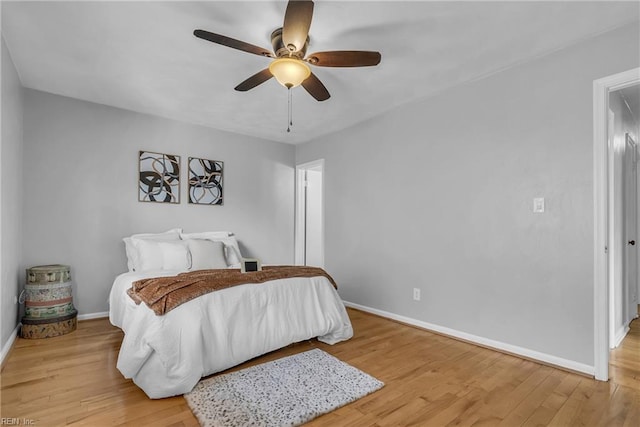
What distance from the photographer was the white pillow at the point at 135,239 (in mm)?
3637

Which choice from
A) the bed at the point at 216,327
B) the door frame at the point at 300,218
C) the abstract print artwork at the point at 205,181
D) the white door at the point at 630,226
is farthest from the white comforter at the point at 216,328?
the white door at the point at 630,226

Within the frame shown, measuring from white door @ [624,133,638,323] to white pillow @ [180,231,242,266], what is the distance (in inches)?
171

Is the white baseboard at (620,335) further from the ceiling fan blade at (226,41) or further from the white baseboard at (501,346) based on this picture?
the ceiling fan blade at (226,41)

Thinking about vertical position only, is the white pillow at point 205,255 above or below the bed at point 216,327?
above

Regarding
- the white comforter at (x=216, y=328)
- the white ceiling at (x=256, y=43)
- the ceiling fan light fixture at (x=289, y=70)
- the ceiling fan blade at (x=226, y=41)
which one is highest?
the white ceiling at (x=256, y=43)

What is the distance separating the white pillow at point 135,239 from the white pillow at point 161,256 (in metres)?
0.09

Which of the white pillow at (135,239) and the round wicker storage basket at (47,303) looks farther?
the white pillow at (135,239)

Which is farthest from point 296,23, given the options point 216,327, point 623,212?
point 623,212

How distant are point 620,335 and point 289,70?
Result: 3889 millimetres

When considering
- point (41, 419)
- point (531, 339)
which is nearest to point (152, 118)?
point (41, 419)

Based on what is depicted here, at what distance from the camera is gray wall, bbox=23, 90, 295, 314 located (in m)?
3.45

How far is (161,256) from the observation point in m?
3.55

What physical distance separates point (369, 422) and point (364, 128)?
340cm

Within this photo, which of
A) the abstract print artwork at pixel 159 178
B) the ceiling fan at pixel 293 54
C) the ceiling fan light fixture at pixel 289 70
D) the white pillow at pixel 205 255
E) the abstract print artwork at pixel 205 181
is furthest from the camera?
the abstract print artwork at pixel 205 181
